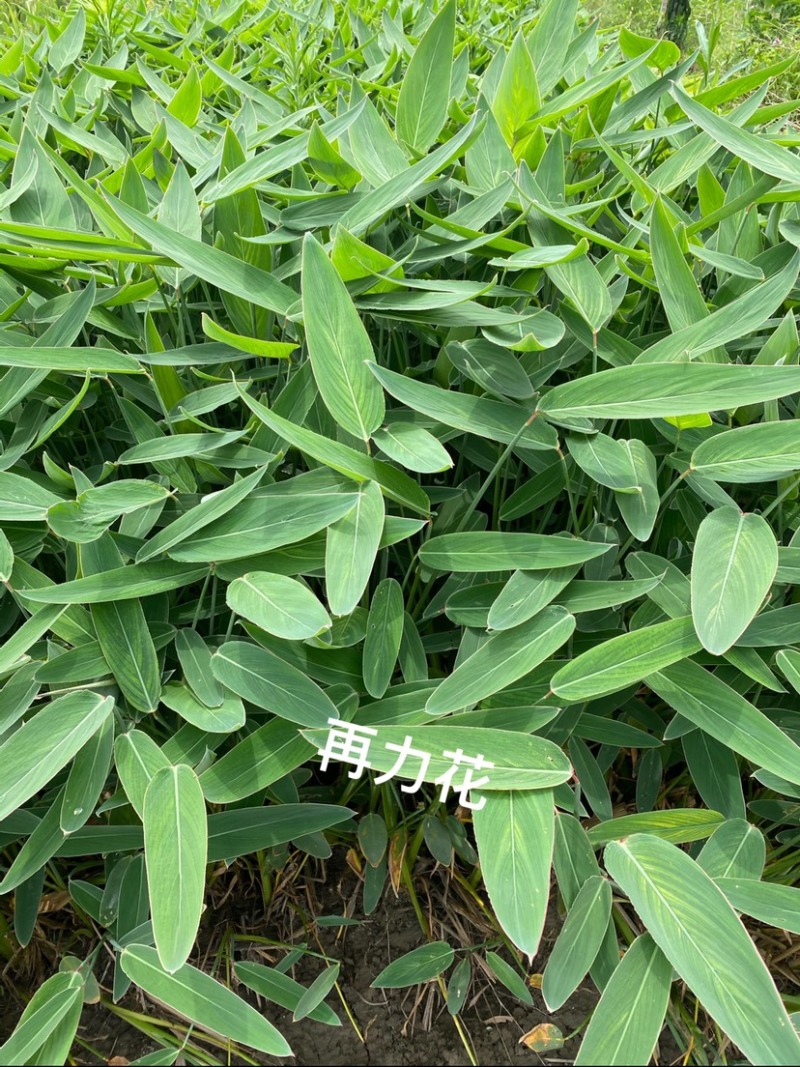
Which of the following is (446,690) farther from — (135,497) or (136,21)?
(136,21)

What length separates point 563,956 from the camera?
1.91ft

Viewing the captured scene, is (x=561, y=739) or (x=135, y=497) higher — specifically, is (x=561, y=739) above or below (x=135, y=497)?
below

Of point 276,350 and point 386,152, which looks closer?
point 276,350

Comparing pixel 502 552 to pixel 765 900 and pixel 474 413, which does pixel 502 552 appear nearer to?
pixel 474 413

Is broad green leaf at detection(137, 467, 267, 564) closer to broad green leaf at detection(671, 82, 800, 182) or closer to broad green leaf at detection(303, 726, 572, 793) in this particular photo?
broad green leaf at detection(303, 726, 572, 793)

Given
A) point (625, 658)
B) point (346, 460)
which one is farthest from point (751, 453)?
point (346, 460)

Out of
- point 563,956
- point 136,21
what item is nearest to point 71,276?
point 563,956

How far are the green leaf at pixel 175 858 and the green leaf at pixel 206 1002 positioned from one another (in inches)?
3.0

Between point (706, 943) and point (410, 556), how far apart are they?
40 centimetres

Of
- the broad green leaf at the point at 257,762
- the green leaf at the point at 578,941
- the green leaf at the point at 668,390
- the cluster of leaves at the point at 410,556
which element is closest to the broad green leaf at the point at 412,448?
the cluster of leaves at the point at 410,556

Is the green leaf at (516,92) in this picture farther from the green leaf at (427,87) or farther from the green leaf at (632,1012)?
the green leaf at (632,1012)

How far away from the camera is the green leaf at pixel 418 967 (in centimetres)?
71

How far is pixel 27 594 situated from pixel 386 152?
1.81ft

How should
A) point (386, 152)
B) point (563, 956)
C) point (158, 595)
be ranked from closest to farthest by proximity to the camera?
point (563, 956)
point (158, 595)
point (386, 152)
